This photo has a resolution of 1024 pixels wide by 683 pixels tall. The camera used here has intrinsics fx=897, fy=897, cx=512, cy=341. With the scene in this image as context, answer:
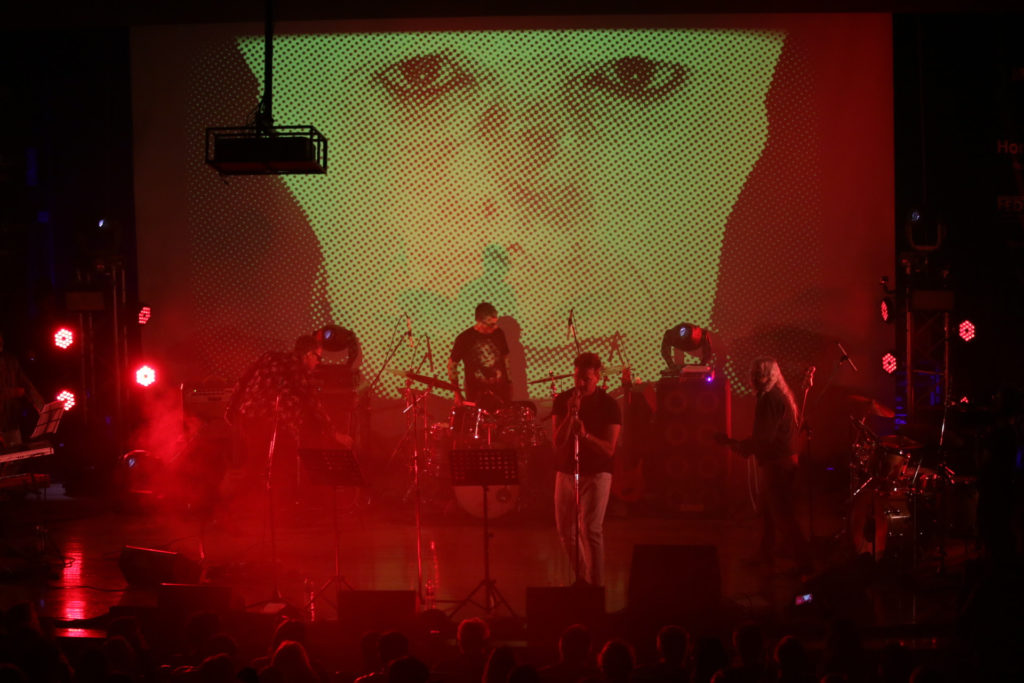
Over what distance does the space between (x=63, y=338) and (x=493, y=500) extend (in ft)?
18.6

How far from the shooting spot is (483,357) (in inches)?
380

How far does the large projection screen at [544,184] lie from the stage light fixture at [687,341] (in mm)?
885

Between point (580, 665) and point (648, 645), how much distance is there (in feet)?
3.34

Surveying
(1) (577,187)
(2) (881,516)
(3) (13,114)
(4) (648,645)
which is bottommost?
(4) (648,645)

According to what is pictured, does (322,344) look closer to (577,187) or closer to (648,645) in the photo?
(577,187)

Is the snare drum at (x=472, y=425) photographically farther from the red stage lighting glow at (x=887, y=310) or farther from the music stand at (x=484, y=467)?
the red stage lighting glow at (x=887, y=310)

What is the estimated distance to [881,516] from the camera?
23.1 ft

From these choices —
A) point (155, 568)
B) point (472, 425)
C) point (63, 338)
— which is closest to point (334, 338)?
point (472, 425)

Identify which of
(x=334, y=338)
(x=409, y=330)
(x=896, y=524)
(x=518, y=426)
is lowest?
(x=896, y=524)

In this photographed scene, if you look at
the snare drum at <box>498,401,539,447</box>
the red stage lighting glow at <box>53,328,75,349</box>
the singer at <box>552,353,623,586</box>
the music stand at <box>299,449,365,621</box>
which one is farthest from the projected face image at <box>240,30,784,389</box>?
the music stand at <box>299,449,365,621</box>

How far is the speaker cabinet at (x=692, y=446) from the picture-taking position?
9.46 m

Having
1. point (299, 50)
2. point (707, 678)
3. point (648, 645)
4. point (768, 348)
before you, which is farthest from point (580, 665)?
point (299, 50)

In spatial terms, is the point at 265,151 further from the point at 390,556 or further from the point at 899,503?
the point at 899,503

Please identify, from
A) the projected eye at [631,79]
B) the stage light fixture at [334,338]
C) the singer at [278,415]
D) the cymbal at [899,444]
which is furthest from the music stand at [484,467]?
the projected eye at [631,79]
